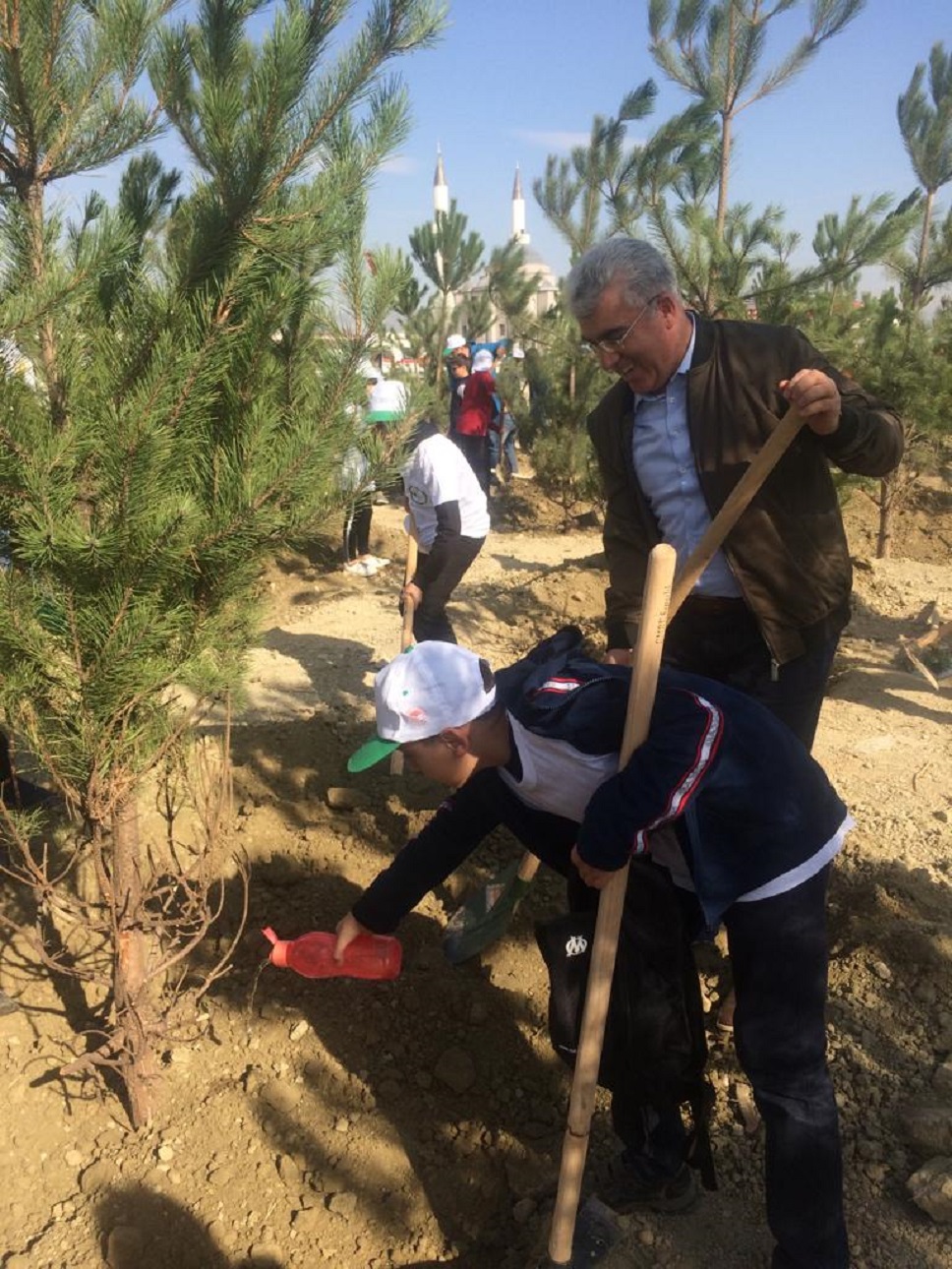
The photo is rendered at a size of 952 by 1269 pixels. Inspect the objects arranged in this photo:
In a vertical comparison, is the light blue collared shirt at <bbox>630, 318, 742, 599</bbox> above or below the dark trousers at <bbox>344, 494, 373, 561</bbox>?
above

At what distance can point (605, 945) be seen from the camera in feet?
5.83

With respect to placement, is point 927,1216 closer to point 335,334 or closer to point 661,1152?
point 661,1152

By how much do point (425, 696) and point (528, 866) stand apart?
Result: 3.55ft

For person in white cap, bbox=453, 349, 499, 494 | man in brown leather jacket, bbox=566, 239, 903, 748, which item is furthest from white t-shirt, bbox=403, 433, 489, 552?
person in white cap, bbox=453, 349, 499, 494

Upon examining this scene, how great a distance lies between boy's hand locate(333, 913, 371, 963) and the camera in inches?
86.4

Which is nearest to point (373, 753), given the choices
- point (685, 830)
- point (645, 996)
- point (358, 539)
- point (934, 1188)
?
point (685, 830)

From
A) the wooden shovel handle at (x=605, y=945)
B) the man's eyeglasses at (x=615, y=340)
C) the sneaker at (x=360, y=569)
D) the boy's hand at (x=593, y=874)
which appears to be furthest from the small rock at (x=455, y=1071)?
the sneaker at (x=360, y=569)

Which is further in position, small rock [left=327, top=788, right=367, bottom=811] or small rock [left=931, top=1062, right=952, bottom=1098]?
small rock [left=327, top=788, right=367, bottom=811]

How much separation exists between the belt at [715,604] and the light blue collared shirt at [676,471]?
11 millimetres

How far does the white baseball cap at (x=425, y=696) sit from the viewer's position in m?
1.72

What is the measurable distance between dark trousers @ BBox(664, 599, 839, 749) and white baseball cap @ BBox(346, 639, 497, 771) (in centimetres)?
81

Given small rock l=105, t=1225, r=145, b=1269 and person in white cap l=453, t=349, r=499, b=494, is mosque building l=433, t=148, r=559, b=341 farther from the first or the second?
small rock l=105, t=1225, r=145, b=1269

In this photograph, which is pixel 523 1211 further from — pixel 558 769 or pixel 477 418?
pixel 477 418

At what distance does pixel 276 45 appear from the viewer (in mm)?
1605
